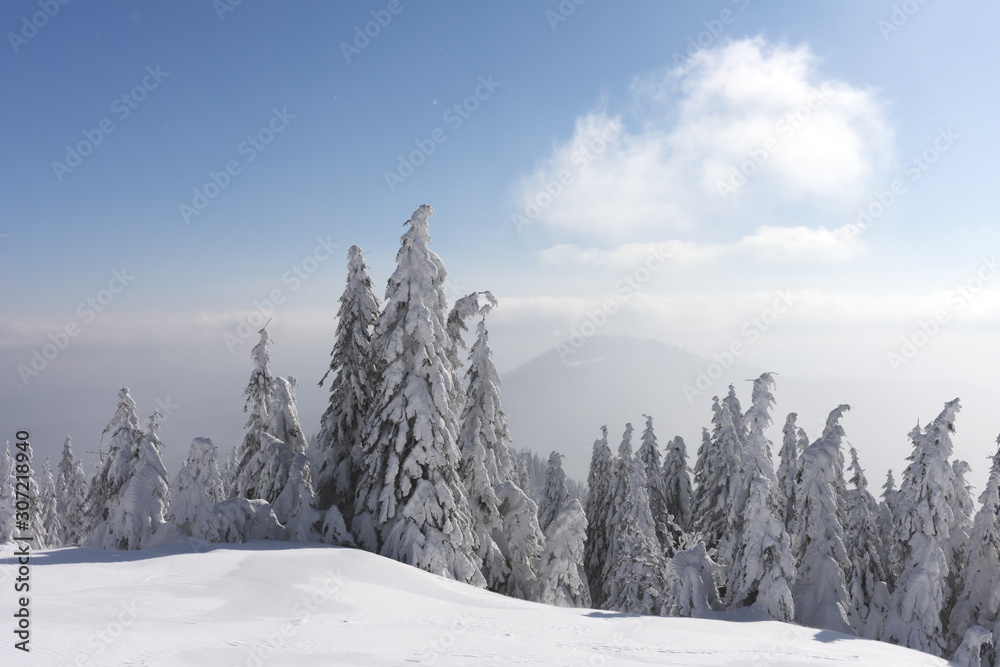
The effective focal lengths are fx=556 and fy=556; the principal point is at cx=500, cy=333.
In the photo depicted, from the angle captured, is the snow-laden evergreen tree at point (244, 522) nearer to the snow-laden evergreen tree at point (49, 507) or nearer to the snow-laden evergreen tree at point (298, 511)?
the snow-laden evergreen tree at point (298, 511)

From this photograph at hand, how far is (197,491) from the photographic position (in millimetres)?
16469

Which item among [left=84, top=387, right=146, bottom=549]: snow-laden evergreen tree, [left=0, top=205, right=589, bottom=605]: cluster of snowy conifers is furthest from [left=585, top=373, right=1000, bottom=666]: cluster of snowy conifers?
[left=84, top=387, right=146, bottom=549]: snow-laden evergreen tree

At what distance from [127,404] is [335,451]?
36.4 feet

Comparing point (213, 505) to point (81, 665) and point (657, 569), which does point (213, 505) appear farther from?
point (657, 569)

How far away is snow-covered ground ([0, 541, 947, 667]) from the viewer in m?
8.12

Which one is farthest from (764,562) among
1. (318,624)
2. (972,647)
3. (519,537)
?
(318,624)

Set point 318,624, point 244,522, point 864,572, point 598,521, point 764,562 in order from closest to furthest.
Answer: point 318,624, point 244,522, point 764,562, point 864,572, point 598,521

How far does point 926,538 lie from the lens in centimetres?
2133

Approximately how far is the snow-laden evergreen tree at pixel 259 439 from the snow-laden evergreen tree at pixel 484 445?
7.58 meters

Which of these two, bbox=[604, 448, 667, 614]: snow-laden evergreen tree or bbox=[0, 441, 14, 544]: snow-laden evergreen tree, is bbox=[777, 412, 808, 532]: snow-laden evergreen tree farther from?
bbox=[0, 441, 14, 544]: snow-laden evergreen tree

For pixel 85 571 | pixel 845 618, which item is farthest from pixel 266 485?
pixel 845 618

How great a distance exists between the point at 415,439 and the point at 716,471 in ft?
64.4

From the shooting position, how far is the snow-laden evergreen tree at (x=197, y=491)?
1622 cm

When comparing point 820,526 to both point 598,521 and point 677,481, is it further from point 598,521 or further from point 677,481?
point 677,481
